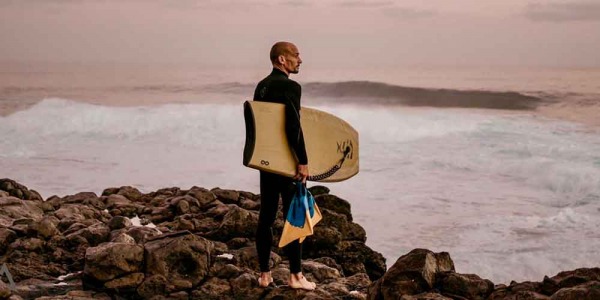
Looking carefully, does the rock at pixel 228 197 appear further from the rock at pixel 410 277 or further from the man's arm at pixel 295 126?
the man's arm at pixel 295 126

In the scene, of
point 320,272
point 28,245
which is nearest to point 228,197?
point 28,245

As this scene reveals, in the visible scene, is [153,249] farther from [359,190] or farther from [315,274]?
[359,190]

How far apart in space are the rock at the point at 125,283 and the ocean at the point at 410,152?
493 centimetres

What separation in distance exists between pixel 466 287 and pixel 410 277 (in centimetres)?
43

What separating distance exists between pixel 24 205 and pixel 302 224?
5033 millimetres

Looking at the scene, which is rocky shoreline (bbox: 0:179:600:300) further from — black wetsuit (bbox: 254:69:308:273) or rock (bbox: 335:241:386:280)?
black wetsuit (bbox: 254:69:308:273)

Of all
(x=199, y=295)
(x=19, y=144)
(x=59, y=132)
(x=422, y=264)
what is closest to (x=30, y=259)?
(x=199, y=295)

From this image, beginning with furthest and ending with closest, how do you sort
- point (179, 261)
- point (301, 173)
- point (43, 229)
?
1. point (43, 229)
2. point (179, 261)
3. point (301, 173)

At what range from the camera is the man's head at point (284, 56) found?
16.4ft

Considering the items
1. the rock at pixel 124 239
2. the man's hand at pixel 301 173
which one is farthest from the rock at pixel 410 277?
the rock at pixel 124 239

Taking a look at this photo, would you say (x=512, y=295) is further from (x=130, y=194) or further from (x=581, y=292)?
(x=130, y=194)

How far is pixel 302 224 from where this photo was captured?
16.9 ft

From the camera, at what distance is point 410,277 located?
5375mm

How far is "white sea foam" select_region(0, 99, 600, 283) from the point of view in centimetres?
1132
